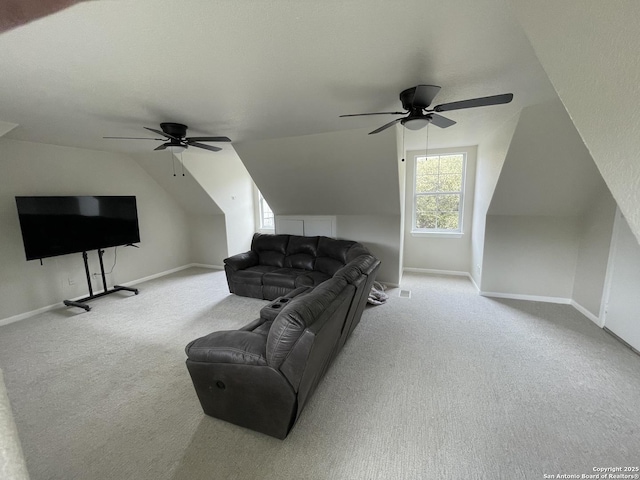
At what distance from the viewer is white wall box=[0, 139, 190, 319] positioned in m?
3.61

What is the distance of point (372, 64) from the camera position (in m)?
1.86

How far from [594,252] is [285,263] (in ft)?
14.3

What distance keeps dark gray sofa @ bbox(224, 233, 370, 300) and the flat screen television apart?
191cm

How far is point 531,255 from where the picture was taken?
13.1 ft

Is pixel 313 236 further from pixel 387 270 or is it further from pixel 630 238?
pixel 630 238

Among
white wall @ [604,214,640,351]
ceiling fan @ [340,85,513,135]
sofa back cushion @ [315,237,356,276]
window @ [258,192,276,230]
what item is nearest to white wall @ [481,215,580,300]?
→ white wall @ [604,214,640,351]

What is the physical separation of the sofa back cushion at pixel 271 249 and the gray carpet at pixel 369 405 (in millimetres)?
1437

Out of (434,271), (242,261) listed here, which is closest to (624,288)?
(434,271)

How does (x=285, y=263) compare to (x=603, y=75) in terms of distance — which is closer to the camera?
(x=603, y=75)

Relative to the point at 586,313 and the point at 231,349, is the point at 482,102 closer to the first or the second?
the point at 231,349

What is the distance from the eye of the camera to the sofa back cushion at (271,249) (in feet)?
15.8

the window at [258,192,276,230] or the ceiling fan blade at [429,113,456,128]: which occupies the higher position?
the ceiling fan blade at [429,113,456,128]

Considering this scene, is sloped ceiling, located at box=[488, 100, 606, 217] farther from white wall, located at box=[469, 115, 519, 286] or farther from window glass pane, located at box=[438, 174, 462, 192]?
window glass pane, located at box=[438, 174, 462, 192]

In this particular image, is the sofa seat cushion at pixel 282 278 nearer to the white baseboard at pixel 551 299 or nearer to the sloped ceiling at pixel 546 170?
the white baseboard at pixel 551 299
